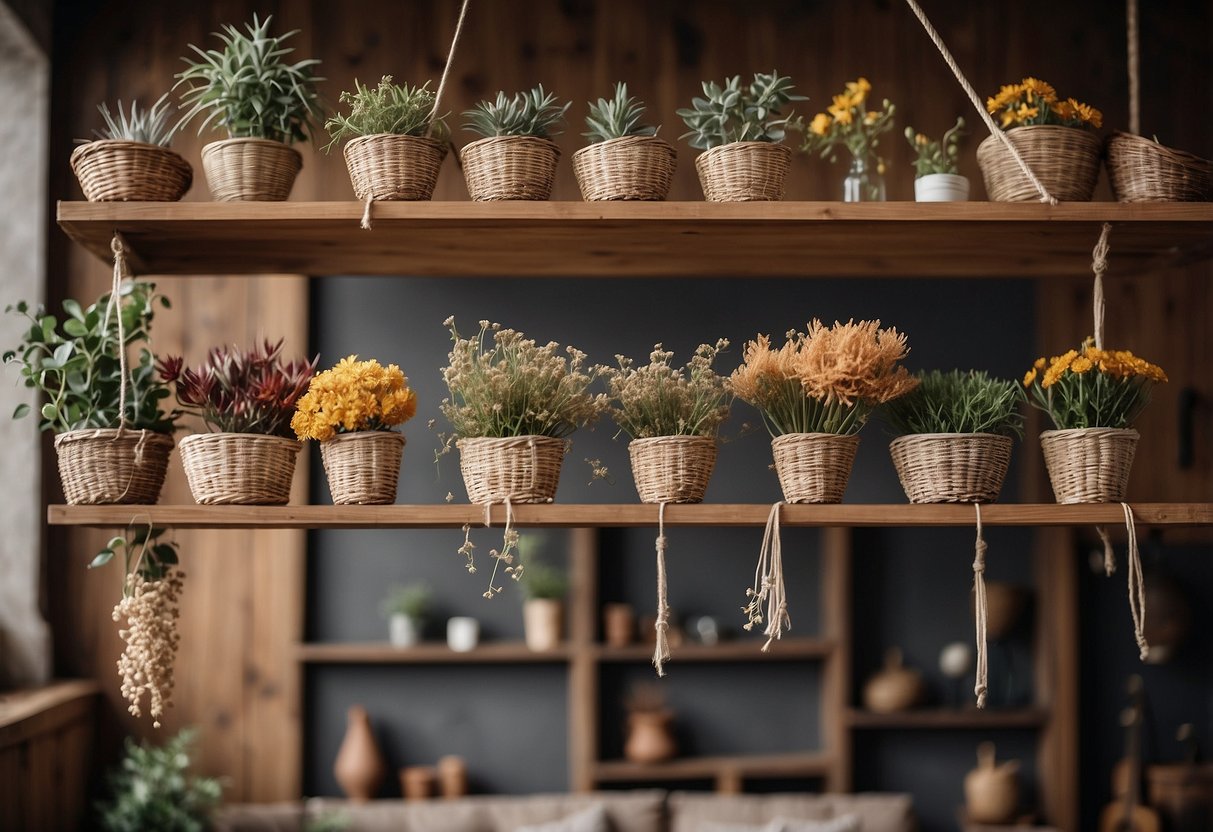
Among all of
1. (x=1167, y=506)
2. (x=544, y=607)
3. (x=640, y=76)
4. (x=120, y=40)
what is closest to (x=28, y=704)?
(x=544, y=607)

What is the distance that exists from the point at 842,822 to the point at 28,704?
2312mm

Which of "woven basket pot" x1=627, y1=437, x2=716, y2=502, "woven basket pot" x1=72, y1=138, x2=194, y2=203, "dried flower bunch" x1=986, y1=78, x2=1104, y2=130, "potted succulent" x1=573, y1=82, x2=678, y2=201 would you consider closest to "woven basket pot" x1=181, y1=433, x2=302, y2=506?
"woven basket pot" x1=72, y1=138, x2=194, y2=203

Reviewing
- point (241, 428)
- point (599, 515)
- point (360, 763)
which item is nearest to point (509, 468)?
point (599, 515)

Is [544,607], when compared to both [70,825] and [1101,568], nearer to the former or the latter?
[70,825]

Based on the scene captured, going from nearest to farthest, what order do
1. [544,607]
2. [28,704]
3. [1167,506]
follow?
1. [1167,506]
2. [28,704]
3. [544,607]

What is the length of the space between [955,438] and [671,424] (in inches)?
20.7

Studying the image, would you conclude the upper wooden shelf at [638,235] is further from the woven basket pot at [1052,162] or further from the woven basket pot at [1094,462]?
the woven basket pot at [1094,462]

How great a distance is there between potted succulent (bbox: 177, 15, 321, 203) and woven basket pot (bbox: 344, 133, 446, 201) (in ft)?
0.43

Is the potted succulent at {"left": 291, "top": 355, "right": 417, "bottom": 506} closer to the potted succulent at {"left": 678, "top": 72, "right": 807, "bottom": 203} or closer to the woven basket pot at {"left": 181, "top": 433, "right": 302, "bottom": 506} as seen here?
the woven basket pot at {"left": 181, "top": 433, "right": 302, "bottom": 506}

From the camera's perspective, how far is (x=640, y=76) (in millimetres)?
3873

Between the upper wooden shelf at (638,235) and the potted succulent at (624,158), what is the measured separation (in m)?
0.06

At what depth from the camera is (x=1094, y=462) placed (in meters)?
2.18

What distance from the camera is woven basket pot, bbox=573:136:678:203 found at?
7.27 feet

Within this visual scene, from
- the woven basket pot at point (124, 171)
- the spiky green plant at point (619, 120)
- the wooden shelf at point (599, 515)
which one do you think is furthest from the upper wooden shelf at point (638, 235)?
the wooden shelf at point (599, 515)
